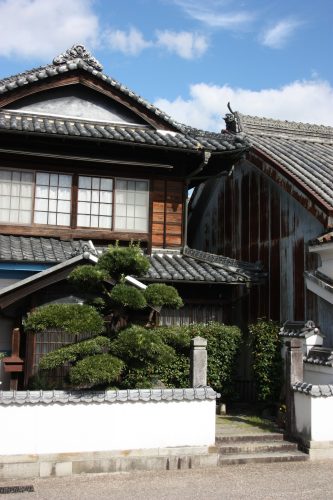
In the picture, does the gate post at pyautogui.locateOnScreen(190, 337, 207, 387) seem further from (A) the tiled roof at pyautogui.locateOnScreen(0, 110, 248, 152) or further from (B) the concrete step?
(A) the tiled roof at pyautogui.locateOnScreen(0, 110, 248, 152)

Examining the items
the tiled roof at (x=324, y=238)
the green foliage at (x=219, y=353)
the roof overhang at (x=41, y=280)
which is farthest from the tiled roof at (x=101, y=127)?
the green foliage at (x=219, y=353)

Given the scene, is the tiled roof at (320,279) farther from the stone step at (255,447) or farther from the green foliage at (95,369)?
the green foliage at (95,369)

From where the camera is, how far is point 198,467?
9.07m

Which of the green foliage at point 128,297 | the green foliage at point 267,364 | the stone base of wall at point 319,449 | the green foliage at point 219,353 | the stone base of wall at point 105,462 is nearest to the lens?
the stone base of wall at point 105,462

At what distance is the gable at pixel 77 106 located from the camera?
1435 centimetres

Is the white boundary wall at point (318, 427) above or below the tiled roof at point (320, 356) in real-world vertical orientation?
below

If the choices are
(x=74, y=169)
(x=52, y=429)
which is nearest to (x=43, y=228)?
(x=74, y=169)

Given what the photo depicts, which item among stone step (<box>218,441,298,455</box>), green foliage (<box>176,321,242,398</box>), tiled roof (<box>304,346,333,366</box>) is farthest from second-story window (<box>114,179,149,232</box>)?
stone step (<box>218,441,298,455</box>)

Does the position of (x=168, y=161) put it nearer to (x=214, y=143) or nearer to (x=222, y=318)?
(x=214, y=143)

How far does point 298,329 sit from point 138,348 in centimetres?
Answer: 517

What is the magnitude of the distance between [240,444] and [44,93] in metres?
10.2

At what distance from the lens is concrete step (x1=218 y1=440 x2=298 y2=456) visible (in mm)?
9664

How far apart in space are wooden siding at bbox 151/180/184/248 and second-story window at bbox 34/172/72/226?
230 cm

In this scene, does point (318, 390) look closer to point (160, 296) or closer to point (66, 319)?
point (160, 296)
